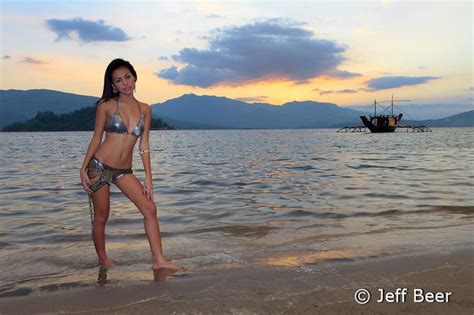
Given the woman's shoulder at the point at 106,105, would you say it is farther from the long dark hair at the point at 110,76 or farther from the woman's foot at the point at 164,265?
the woman's foot at the point at 164,265

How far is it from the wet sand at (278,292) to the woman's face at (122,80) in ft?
7.45

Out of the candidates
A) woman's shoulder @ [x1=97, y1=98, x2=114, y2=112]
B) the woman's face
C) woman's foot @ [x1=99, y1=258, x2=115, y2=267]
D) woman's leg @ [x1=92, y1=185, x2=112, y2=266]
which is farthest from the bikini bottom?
woman's foot @ [x1=99, y1=258, x2=115, y2=267]

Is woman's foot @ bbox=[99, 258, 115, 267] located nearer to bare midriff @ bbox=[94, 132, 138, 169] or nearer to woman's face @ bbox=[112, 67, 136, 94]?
bare midriff @ bbox=[94, 132, 138, 169]

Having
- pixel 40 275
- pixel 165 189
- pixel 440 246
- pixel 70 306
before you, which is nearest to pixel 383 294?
pixel 440 246

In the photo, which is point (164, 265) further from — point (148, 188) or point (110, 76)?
point (110, 76)

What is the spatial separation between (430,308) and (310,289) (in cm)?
112

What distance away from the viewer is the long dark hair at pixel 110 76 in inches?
184

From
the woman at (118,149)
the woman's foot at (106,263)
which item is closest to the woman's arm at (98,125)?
the woman at (118,149)

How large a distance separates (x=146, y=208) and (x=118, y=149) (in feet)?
2.69

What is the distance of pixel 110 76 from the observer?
472 centimetres

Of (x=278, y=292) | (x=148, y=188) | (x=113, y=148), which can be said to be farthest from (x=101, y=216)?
(x=278, y=292)

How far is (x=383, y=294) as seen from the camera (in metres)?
3.93

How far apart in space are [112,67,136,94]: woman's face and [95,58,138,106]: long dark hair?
4 centimetres

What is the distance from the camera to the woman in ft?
15.5
